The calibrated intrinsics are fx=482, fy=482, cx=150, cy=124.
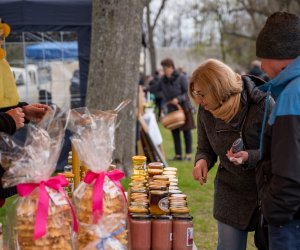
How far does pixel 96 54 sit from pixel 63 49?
1.87 m

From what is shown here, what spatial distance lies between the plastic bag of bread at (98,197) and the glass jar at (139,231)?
15cm

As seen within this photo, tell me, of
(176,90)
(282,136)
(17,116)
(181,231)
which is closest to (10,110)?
(17,116)

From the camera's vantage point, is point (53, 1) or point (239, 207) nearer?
point (239, 207)

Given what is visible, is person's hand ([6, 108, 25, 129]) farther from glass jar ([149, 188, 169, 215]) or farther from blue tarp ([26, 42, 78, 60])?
blue tarp ([26, 42, 78, 60])

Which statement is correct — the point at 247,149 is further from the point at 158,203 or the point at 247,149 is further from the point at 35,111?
the point at 35,111

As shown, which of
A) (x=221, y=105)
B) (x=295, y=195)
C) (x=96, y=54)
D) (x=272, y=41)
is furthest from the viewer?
(x=96, y=54)

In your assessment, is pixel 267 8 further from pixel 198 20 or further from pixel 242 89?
pixel 242 89

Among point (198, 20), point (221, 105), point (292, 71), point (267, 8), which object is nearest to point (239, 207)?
point (221, 105)

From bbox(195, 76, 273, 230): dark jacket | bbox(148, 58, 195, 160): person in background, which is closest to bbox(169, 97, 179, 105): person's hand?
bbox(148, 58, 195, 160): person in background

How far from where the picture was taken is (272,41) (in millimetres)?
1979

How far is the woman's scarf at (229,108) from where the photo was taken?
2.34m

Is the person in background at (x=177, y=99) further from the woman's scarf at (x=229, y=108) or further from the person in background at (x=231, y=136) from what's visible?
the woman's scarf at (x=229, y=108)

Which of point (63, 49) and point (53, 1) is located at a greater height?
point (53, 1)

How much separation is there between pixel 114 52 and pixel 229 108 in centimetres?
317
